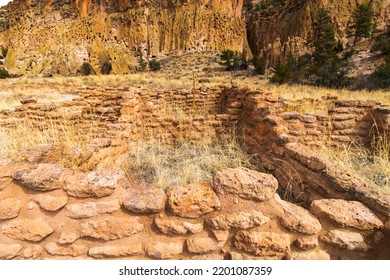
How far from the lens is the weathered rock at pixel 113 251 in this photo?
56.5 inches

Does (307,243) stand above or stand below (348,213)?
below

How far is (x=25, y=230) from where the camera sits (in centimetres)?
142

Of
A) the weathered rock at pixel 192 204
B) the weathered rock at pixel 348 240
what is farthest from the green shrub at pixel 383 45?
the weathered rock at pixel 192 204

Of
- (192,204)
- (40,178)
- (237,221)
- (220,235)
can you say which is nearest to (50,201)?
(40,178)

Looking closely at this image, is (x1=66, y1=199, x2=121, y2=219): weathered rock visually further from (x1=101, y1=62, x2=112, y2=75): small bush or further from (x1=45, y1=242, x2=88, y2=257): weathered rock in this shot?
(x1=101, y1=62, x2=112, y2=75): small bush

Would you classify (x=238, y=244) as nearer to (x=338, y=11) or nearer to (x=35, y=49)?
(x=338, y=11)

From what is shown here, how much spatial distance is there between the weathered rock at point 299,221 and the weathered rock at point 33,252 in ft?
6.07

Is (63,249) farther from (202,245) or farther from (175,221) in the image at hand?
(202,245)

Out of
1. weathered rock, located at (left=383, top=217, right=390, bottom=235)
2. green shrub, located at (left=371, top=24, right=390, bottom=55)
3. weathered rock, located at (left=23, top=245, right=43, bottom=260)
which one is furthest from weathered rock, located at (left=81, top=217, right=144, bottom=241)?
green shrub, located at (left=371, top=24, right=390, bottom=55)

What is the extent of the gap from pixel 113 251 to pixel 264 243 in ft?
3.67

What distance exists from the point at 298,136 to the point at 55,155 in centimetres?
364

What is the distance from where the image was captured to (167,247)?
4.77ft

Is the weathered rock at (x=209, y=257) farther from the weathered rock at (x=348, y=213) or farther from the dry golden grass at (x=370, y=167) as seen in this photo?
the dry golden grass at (x=370, y=167)
